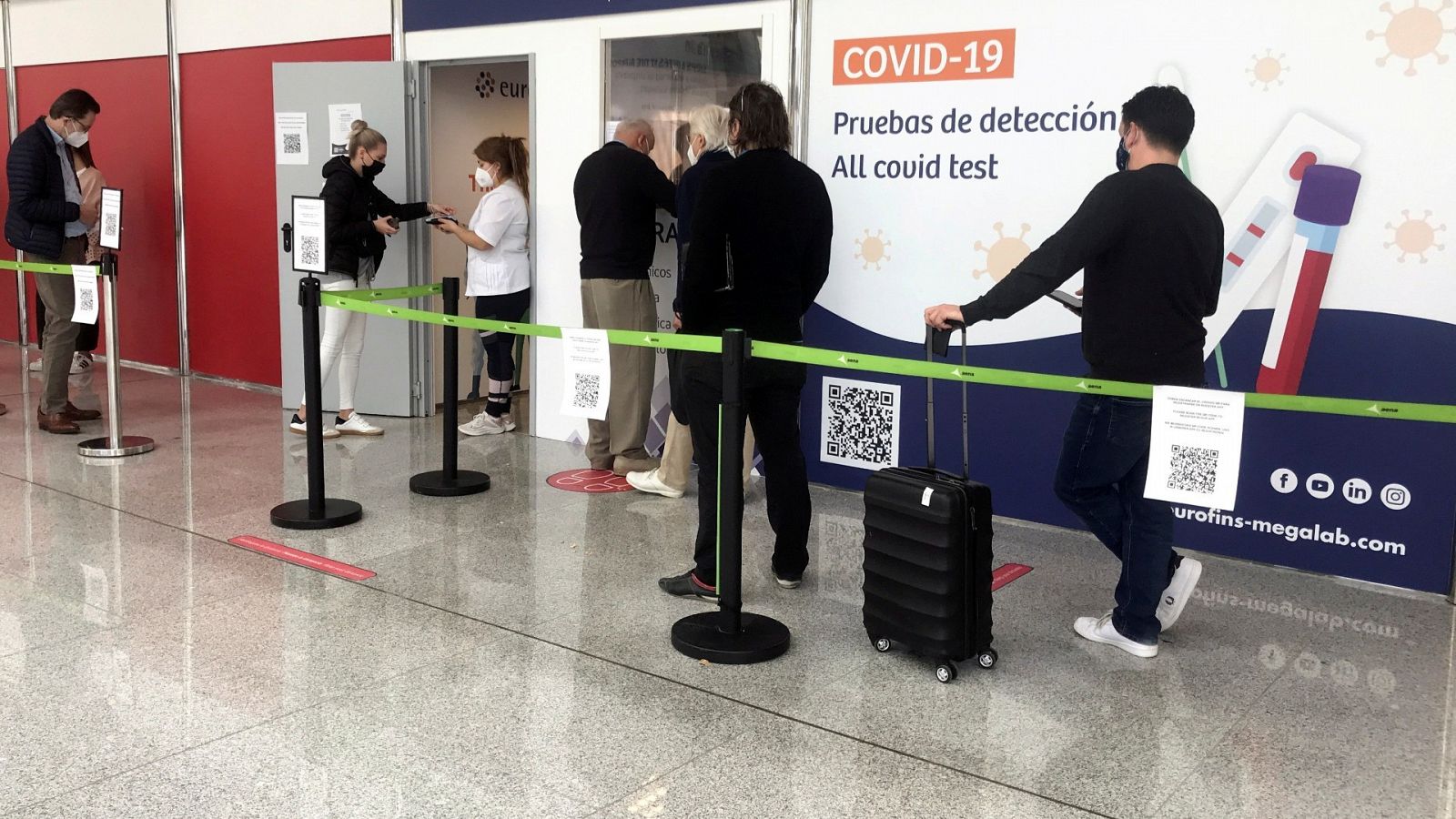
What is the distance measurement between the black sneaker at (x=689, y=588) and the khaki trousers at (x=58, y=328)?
4.01 metres

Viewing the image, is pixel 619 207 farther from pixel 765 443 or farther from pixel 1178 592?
pixel 1178 592

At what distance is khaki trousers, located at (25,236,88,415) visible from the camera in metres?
6.52

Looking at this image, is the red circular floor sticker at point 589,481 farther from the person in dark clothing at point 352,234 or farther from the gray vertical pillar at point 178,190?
the gray vertical pillar at point 178,190

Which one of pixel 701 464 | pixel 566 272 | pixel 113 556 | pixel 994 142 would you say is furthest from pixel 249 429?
pixel 994 142

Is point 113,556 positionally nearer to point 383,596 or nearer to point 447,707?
point 383,596

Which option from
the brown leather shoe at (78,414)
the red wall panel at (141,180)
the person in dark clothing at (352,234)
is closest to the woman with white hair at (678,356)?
the person in dark clothing at (352,234)

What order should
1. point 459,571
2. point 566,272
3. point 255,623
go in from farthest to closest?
point 566,272 → point 459,571 → point 255,623

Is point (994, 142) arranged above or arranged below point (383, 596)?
above

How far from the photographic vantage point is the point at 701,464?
13.3 feet

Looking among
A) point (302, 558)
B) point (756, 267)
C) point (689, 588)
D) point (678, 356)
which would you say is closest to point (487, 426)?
point (678, 356)

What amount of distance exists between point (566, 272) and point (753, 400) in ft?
9.53

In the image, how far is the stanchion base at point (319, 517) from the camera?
16.0 feet

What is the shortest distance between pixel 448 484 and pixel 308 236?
163 cm

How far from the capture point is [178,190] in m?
8.55
